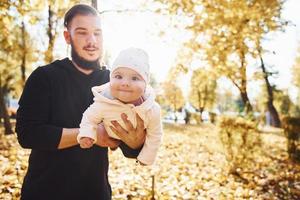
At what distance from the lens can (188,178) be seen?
8.20 meters

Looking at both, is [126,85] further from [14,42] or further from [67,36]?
[14,42]

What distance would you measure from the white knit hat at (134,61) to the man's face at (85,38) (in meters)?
0.27

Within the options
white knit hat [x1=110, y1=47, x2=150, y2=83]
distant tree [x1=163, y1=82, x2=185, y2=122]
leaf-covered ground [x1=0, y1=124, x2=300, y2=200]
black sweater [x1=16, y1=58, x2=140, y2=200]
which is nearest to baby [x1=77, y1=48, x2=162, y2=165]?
white knit hat [x1=110, y1=47, x2=150, y2=83]

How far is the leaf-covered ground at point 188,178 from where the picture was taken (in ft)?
21.7

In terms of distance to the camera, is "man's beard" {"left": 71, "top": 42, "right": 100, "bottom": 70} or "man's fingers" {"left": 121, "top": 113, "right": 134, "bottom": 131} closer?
"man's fingers" {"left": 121, "top": 113, "right": 134, "bottom": 131}

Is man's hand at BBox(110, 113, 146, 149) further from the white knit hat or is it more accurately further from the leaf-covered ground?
the leaf-covered ground

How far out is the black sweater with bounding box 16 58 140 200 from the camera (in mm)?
2078

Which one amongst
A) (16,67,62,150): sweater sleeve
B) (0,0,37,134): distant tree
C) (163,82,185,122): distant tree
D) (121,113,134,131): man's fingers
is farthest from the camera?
(163,82,185,122): distant tree

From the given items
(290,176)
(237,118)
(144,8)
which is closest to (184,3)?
(144,8)

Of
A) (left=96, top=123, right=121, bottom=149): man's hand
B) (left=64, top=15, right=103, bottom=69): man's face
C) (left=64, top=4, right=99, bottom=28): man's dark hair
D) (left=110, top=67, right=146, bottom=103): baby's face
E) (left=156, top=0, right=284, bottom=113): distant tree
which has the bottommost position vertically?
(left=96, top=123, right=121, bottom=149): man's hand

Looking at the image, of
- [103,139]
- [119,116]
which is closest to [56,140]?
[103,139]

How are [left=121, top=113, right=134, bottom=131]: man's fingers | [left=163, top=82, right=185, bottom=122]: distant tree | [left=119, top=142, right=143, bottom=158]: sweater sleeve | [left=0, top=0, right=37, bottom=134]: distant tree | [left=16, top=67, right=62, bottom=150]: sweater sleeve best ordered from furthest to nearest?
1. [left=163, top=82, right=185, bottom=122]: distant tree
2. [left=0, top=0, right=37, bottom=134]: distant tree
3. [left=119, top=142, right=143, bottom=158]: sweater sleeve
4. [left=121, top=113, right=134, bottom=131]: man's fingers
5. [left=16, top=67, right=62, bottom=150]: sweater sleeve

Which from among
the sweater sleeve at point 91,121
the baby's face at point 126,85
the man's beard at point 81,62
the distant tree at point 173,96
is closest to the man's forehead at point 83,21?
the man's beard at point 81,62

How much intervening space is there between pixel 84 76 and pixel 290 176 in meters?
7.82
